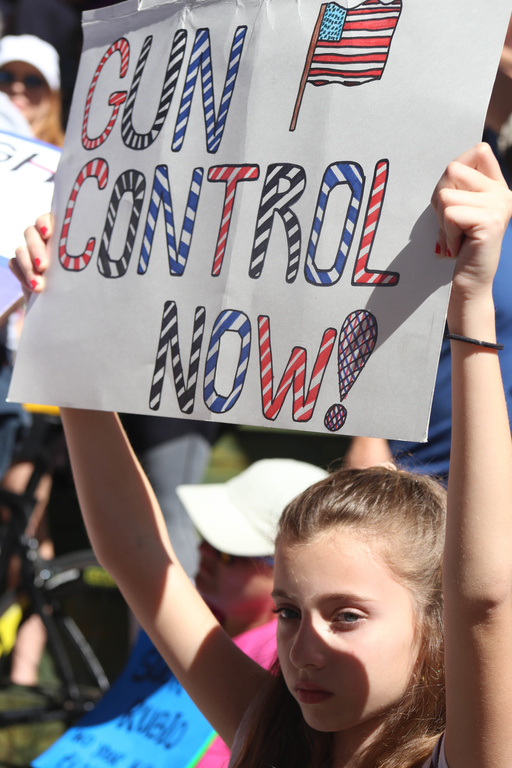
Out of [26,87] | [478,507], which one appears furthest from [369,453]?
[26,87]

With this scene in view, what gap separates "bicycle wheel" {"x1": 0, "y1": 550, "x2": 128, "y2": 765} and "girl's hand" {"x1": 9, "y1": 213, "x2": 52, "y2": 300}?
2.15m

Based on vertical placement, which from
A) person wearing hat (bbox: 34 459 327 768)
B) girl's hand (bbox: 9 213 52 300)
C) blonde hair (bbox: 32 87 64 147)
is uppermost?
blonde hair (bbox: 32 87 64 147)

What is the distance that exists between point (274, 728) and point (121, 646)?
2735mm

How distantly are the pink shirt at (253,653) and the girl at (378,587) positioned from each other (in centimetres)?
36

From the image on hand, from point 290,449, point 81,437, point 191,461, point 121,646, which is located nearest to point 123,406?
point 81,437

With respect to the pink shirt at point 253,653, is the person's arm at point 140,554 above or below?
above

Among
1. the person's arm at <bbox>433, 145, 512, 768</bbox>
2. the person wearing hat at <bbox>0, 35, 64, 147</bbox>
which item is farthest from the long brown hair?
the person wearing hat at <bbox>0, 35, 64, 147</bbox>

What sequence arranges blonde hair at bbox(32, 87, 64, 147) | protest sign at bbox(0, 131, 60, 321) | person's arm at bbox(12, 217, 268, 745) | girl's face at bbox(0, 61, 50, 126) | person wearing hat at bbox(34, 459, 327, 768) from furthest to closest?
girl's face at bbox(0, 61, 50, 126)
blonde hair at bbox(32, 87, 64, 147)
person wearing hat at bbox(34, 459, 327, 768)
protest sign at bbox(0, 131, 60, 321)
person's arm at bbox(12, 217, 268, 745)

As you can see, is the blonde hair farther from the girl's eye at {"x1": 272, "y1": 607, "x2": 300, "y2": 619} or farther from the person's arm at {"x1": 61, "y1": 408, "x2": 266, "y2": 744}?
the girl's eye at {"x1": 272, "y1": 607, "x2": 300, "y2": 619}

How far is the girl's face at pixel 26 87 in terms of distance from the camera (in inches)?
150

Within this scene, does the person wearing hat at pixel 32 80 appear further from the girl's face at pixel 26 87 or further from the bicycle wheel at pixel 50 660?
the bicycle wheel at pixel 50 660

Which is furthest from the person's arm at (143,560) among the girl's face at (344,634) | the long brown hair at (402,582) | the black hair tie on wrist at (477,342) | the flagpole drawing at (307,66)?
the black hair tie on wrist at (477,342)

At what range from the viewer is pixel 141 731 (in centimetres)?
205

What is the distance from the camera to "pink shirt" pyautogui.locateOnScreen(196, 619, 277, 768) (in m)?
1.82
